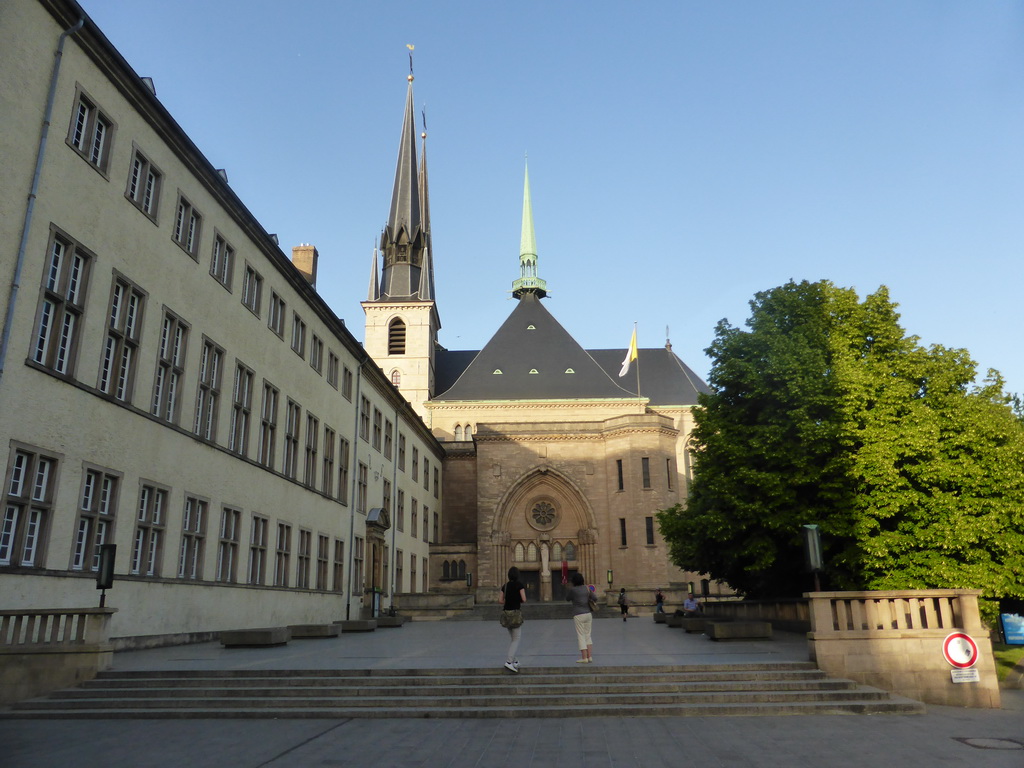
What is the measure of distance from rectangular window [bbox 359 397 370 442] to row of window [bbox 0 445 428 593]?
669cm

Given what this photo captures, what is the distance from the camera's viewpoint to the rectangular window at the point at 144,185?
57.7 feet

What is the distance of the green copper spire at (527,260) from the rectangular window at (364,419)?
36789 millimetres

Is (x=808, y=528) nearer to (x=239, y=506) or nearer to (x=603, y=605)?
(x=239, y=506)

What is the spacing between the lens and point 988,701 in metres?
11.8

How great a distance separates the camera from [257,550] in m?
24.0

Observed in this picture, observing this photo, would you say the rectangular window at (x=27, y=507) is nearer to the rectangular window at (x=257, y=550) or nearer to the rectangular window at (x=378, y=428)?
the rectangular window at (x=257, y=550)

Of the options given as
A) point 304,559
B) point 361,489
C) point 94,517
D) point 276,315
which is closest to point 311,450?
point 304,559

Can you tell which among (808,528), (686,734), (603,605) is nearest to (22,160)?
(686,734)

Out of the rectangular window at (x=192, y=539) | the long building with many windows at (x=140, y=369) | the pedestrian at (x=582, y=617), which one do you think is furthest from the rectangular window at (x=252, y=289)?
the pedestrian at (x=582, y=617)

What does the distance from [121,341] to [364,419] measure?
19.7 meters

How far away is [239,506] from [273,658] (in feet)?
28.5

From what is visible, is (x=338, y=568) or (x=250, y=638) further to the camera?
(x=338, y=568)

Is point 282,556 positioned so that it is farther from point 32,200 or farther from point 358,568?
point 32,200

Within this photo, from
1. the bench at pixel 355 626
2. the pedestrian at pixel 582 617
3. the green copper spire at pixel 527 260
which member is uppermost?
the green copper spire at pixel 527 260
